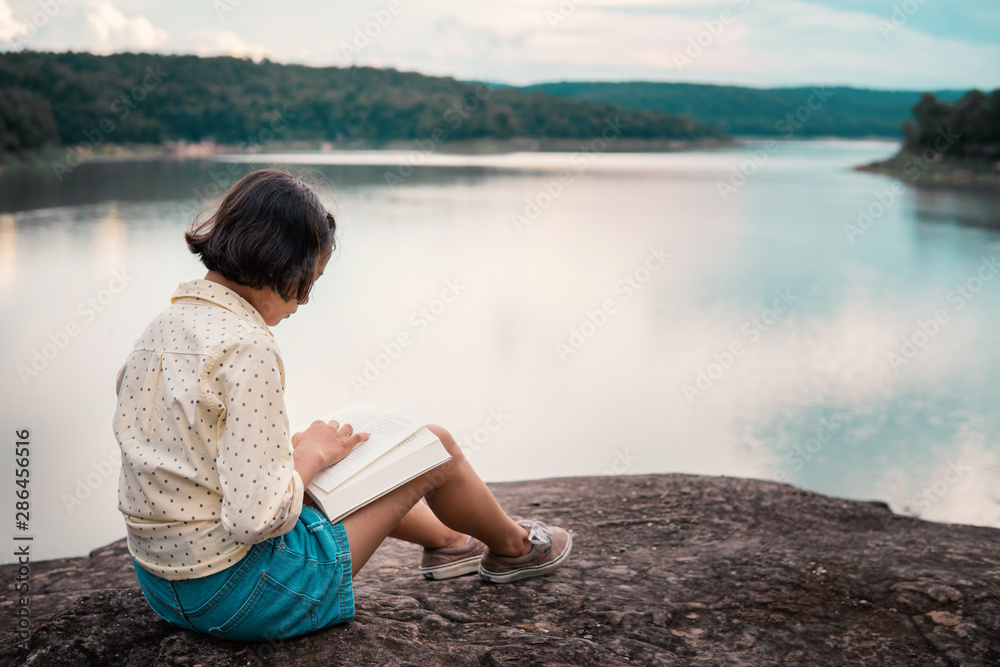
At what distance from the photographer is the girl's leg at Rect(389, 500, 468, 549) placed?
7.21 ft

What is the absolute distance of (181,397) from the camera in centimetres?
139

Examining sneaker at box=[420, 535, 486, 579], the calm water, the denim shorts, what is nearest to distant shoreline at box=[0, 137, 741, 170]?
the calm water

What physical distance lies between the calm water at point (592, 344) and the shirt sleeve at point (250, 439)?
78 cm

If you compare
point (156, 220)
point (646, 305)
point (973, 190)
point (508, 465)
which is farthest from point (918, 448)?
point (973, 190)

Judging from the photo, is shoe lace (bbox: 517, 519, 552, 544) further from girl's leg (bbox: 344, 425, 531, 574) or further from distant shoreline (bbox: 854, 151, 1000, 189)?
distant shoreline (bbox: 854, 151, 1000, 189)

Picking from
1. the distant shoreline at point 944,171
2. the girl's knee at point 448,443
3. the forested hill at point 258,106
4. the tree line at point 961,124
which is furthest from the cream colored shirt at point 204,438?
the tree line at point 961,124

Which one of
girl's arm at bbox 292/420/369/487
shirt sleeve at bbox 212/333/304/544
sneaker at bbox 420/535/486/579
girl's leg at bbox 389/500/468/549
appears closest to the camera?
shirt sleeve at bbox 212/333/304/544

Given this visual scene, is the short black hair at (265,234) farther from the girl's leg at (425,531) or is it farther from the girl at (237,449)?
the girl's leg at (425,531)

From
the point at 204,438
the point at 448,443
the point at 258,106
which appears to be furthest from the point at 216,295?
the point at 258,106

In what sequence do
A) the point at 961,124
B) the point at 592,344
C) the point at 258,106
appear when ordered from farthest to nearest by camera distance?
the point at 258,106
the point at 961,124
the point at 592,344

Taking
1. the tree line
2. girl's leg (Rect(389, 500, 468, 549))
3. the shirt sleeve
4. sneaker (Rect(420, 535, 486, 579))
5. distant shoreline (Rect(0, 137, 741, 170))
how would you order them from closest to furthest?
the shirt sleeve < girl's leg (Rect(389, 500, 468, 549)) < sneaker (Rect(420, 535, 486, 579)) < distant shoreline (Rect(0, 137, 741, 170)) < the tree line

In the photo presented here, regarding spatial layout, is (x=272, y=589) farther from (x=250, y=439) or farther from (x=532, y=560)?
(x=532, y=560)

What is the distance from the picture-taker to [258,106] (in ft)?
136

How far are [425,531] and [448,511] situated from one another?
27cm
